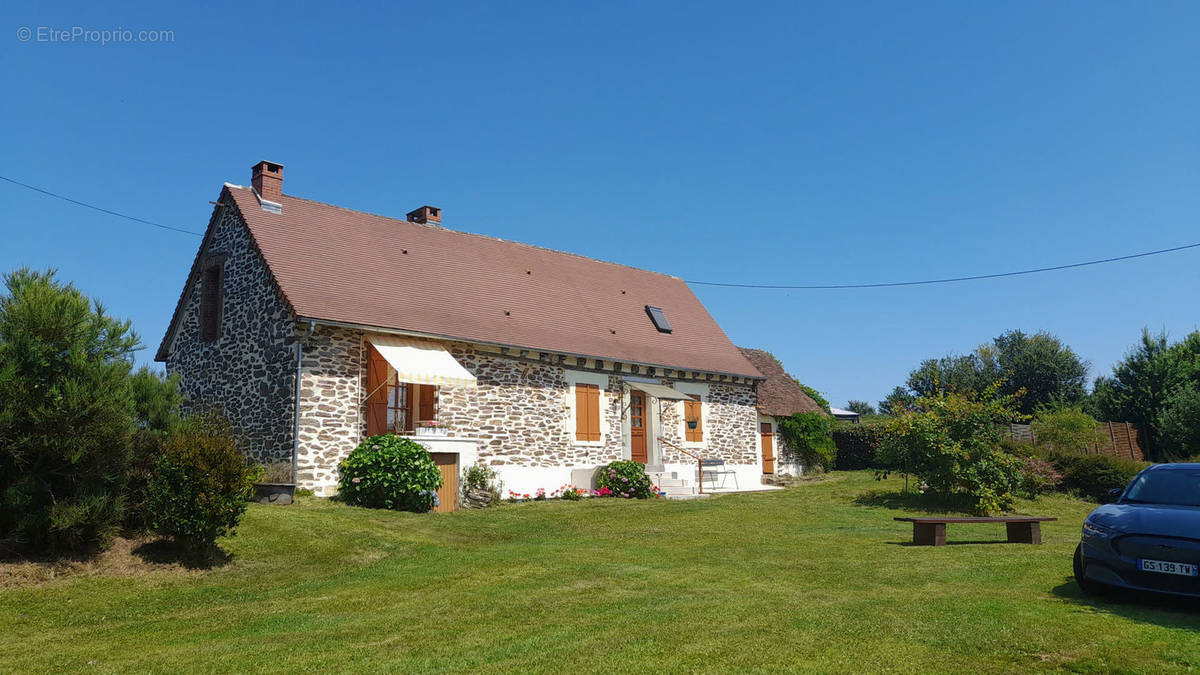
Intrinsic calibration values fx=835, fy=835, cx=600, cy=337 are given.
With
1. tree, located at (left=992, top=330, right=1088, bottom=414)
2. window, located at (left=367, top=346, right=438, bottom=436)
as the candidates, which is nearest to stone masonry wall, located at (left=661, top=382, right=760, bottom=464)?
window, located at (left=367, top=346, right=438, bottom=436)

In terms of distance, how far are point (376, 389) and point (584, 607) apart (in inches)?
419

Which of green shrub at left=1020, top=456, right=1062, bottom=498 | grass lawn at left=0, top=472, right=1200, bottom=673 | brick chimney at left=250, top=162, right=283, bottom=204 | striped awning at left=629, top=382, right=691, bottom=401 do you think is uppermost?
brick chimney at left=250, top=162, right=283, bottom=204

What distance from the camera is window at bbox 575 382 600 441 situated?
2089 cm

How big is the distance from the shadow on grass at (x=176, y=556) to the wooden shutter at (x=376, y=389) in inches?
267

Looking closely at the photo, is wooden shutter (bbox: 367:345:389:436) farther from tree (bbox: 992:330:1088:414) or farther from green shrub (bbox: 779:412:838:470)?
tree (bbox: 992:330:1088:414)

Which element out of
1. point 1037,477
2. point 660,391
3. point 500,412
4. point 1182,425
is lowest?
point 1037,477

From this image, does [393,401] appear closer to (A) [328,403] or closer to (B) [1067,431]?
(A) [328,403]

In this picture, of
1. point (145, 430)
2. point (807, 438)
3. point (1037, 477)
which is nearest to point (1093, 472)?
point (1037, 477)

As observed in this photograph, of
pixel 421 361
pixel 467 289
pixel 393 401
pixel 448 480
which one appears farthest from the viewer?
pixel 467 289

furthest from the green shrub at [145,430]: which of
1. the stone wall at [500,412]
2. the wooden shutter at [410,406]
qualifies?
the wooden shutter at [410,406]

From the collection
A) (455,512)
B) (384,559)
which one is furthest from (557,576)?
(455,512)

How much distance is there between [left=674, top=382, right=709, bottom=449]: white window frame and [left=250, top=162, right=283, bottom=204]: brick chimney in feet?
37.9

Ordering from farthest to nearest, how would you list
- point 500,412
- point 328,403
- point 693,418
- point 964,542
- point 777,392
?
point 777,392 < point 693,418 < point 500,412 < point 328,403 < point 964,542

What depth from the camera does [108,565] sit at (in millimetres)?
9492
